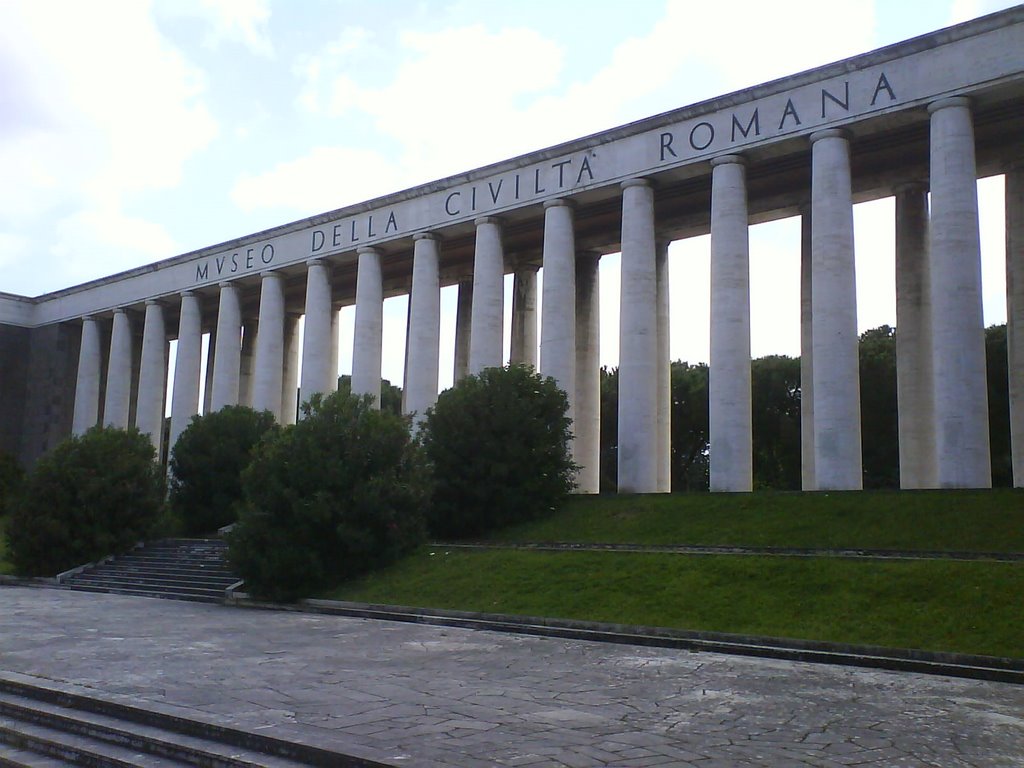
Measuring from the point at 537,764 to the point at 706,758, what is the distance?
1.37 m

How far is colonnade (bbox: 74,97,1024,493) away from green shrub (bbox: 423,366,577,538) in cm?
412

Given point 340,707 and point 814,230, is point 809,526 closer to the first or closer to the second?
point 814,230

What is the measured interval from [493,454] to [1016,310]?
1700cm

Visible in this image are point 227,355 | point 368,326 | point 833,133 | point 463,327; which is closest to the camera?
point 833,133

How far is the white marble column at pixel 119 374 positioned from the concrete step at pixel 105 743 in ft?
146

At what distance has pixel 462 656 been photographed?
13445mm

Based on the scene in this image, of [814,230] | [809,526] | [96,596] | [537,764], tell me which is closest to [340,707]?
[537,764]

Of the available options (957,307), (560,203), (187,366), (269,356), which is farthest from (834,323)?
(187,366)

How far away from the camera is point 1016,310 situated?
29.0m

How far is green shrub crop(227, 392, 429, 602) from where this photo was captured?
73.2 ft

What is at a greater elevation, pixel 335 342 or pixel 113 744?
pixel 335 342

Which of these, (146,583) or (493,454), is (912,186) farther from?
(146,583)

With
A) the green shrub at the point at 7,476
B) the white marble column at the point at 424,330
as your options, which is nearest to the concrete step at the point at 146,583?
the white marble column at the point at 424,330

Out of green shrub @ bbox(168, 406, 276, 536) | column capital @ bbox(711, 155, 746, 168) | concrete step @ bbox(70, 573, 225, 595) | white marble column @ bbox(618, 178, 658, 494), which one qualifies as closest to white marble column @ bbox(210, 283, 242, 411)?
green shrub @ bbox(168, 406, 276, 536)
